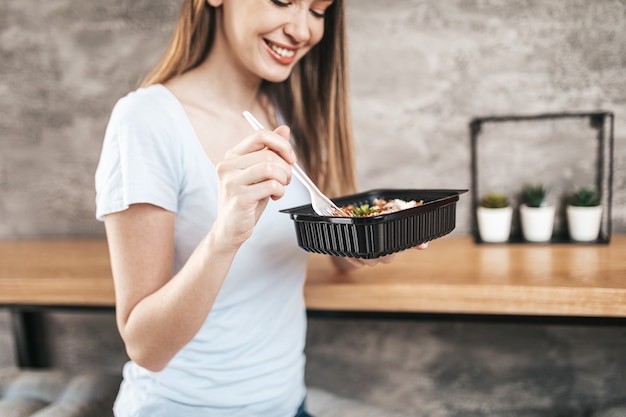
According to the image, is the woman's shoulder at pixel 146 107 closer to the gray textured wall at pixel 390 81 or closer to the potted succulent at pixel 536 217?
the gray textured wall at pixel 390 81

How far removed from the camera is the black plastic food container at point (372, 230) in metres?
0.81

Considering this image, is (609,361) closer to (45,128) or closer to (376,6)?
(376,6)

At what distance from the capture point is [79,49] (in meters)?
1.76

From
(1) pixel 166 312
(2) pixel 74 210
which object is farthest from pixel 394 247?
(2) pixel 74 210

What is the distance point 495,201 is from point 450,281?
401 mm

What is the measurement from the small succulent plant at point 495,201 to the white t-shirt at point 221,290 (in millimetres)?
641

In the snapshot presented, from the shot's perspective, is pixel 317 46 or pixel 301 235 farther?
pixel 317 46

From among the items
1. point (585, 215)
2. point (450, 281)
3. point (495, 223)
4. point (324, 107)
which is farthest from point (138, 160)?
point (585, 215)

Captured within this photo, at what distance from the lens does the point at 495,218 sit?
59.1 inches

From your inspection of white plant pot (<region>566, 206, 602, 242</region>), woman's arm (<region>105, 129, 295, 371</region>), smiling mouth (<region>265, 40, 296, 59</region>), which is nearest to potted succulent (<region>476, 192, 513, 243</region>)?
white plant pot (<region>566, 206, 602, 242</region>)

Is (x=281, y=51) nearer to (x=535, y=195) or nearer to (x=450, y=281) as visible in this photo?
(x=450, y=281)

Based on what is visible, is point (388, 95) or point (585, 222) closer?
point (585, 222)

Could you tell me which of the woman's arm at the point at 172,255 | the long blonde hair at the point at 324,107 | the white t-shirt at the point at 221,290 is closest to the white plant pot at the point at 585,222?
the long blonde hair at the point at 324,107

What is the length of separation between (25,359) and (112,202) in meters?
1.35
